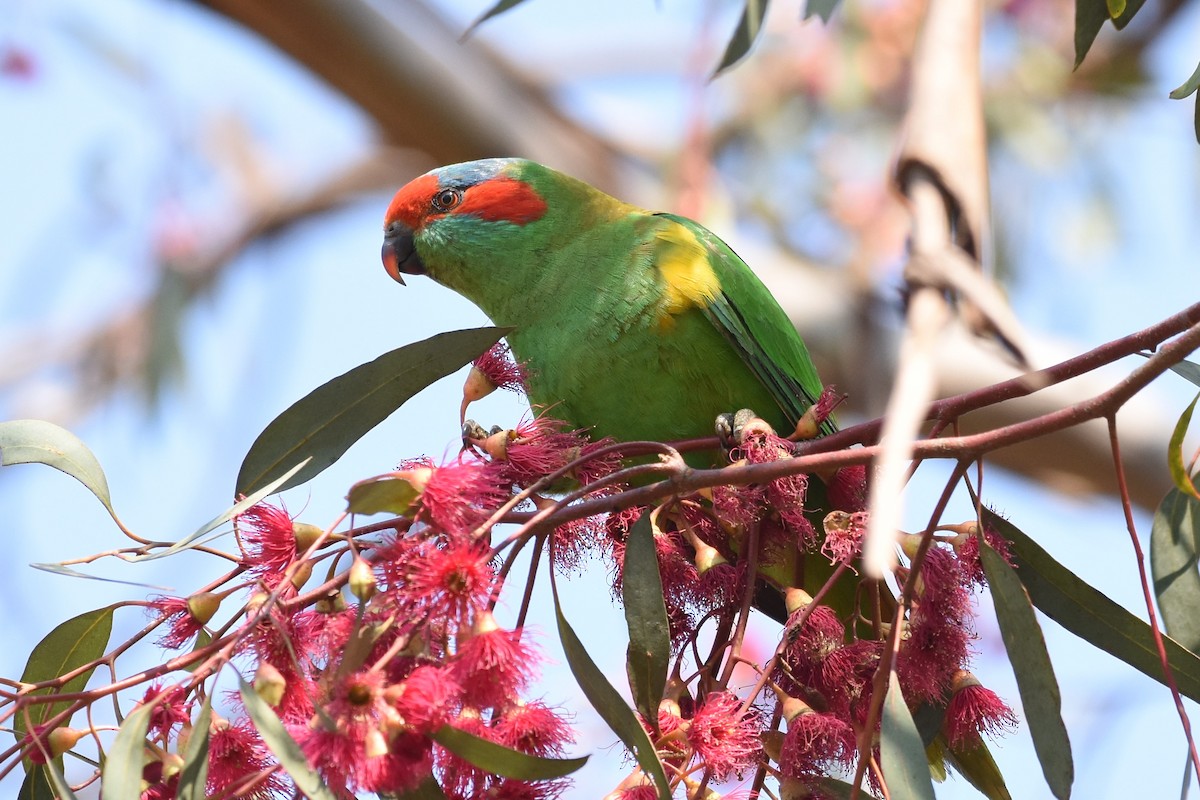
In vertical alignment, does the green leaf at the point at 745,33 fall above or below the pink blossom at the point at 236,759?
above

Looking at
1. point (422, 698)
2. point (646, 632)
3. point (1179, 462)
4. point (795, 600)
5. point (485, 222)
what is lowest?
point (422, 698)

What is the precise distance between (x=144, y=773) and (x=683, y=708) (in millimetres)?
720

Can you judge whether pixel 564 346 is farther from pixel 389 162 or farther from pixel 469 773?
pixel 389 162

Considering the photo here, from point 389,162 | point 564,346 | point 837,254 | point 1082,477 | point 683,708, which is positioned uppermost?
point 389,162

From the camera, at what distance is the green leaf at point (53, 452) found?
1759 millimetres

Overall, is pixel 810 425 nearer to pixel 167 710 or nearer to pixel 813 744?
pixel 813 744

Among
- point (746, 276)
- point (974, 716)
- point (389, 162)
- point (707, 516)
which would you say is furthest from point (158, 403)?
point (974, 716)

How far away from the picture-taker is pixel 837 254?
21.0 ft

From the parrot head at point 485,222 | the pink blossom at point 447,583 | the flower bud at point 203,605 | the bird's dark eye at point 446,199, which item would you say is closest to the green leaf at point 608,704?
the pink blossom at point 447,583

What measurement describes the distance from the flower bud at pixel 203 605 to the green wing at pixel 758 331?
4.49 ft

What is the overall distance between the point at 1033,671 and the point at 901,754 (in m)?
0.22

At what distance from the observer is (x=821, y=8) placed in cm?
212

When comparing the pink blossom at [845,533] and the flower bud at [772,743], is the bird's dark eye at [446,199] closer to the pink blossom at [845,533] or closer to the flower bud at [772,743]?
the pink blossom at [845,533]

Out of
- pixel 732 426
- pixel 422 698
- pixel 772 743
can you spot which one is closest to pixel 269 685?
pixel 422 698
